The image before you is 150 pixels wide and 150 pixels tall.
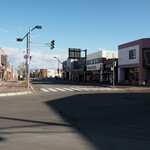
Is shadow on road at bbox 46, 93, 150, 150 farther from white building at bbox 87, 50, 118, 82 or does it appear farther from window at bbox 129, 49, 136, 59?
white building at bbox 87, 50, 118, 82

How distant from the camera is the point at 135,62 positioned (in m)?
37.4

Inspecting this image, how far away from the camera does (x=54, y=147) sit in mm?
4762

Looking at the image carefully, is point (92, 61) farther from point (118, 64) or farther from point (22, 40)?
point (22, 40)

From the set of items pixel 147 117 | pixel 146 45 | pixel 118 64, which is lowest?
pixel 147 117

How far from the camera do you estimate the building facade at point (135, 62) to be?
35.1m

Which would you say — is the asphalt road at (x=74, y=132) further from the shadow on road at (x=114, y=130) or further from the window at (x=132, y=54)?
the window at (x=132, y=54)

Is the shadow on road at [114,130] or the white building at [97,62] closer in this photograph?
the shadow on road at [114,130]

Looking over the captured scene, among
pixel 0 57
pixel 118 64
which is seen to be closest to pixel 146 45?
pixel 118 64

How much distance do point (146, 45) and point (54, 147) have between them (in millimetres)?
33834

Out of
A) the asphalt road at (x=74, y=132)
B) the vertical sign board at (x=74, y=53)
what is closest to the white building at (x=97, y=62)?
the vertical sign board at (x=74, y=53)

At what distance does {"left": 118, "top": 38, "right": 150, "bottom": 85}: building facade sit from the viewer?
3512 cm

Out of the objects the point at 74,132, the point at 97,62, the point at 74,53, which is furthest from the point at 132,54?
the point at 74,132

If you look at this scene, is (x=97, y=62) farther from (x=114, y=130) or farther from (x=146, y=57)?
(x=114, y=130)

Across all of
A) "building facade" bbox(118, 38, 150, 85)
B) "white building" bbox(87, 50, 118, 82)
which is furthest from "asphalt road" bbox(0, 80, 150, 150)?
"white building" bbox(87, 50, 118, 82)
